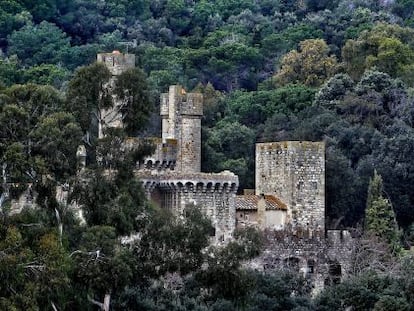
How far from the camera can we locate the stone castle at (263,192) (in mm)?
59094

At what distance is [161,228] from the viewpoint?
163 ft

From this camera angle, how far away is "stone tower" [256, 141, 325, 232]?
6272cm

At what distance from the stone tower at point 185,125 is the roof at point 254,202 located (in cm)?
196

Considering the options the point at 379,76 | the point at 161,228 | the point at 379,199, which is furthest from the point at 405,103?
the point at 161,228

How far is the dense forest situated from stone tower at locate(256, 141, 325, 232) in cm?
323

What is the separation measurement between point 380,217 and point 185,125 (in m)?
9.18

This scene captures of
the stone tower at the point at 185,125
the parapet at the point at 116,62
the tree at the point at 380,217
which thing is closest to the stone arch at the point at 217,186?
the stone tower at the point at 185,125

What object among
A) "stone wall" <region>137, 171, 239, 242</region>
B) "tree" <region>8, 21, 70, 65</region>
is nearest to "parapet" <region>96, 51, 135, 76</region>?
"stone wall" <region>137, 171, 239, 242</region>

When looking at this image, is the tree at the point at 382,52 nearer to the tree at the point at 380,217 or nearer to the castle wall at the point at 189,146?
the tree at the point at 380,217

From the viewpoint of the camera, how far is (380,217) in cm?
6794

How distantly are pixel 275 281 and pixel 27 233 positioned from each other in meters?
11.1

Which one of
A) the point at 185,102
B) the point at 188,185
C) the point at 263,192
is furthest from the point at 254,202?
the point at 185,102

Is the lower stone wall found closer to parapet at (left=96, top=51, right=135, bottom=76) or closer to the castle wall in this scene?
the castle wall

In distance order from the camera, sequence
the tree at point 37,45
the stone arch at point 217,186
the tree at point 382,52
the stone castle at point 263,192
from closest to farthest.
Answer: the stone castle at point 263,192, the stone arch at point 217,186, the tree at point 382,52, the tree at point 37,45
